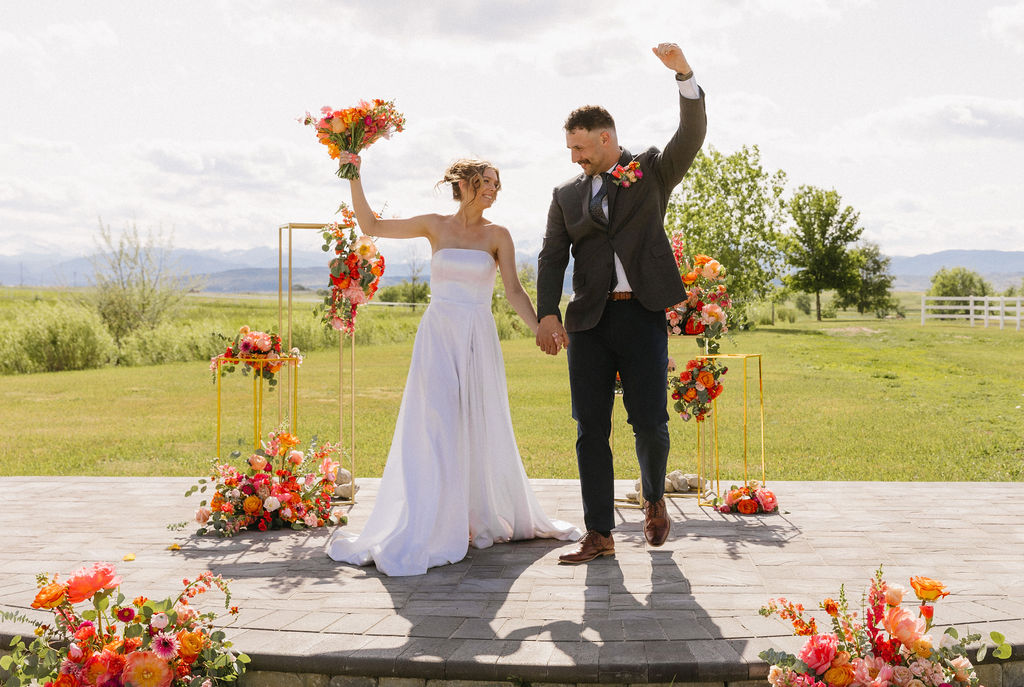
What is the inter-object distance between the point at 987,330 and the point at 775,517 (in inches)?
1131

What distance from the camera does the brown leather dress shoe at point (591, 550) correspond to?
13.7 ft

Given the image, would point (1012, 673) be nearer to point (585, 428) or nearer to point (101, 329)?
point (585, 428)

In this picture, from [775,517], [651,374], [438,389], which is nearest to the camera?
[651,374]

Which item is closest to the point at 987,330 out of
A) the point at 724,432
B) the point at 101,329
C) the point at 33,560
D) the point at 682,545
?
the point at 724,432

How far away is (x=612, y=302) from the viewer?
4184mm

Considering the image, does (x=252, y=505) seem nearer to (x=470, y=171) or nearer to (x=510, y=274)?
(x=510, y=274)

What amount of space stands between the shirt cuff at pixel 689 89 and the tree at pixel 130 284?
1991 centimetres

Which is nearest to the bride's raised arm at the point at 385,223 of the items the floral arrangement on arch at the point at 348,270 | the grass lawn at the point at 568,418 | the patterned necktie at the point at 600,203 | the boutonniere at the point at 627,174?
the floral arrangement on arch at the point at 348,270

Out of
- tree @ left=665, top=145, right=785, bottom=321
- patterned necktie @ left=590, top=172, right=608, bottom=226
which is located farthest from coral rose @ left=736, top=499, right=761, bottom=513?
tree @ left=665, top=145, right=785, bottom=321

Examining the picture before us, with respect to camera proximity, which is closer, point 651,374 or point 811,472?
point 651,374

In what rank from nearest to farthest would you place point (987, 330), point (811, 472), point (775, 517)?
point (775, 517) → point (811, 472) → point (987, 330)

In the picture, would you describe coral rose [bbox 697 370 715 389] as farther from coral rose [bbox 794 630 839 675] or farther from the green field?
coral rose [bbox 794 630 839 675]

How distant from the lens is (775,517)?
521 cm

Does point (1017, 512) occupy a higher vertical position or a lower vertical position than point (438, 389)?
lower
